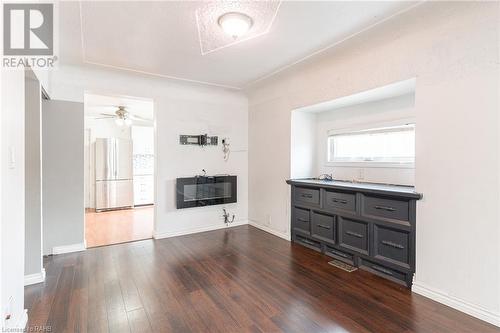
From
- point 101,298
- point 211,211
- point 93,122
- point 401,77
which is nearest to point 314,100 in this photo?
point 401,77

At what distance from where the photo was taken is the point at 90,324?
6.55 feet

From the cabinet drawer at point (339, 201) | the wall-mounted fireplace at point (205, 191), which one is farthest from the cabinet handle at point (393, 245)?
the wall-mounted fireplace at point (205, 191)

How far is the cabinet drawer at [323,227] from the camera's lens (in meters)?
3.41

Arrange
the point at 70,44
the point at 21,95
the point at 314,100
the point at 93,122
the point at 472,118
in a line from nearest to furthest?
the point at 21,95, the point at 472,118, the point at 70,44, the point at 314,100, the point at 93,122

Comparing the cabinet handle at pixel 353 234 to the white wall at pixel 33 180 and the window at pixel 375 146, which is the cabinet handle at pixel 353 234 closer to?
the window at pixel 375 146

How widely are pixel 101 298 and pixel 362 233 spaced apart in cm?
283

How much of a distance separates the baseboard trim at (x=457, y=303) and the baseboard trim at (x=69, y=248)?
165 inches

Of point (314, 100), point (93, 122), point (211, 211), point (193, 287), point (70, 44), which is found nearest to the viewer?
point (193, 287)

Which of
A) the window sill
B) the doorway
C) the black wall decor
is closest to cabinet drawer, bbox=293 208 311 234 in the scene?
the window sill

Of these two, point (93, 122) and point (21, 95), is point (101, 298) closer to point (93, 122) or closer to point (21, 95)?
point (21, 95)

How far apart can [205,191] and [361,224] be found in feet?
8.71

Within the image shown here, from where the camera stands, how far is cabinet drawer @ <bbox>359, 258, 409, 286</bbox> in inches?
103

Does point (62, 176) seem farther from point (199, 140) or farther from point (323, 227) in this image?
point (323, 227)

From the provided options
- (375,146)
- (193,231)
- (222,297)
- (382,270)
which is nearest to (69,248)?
(193,231)
